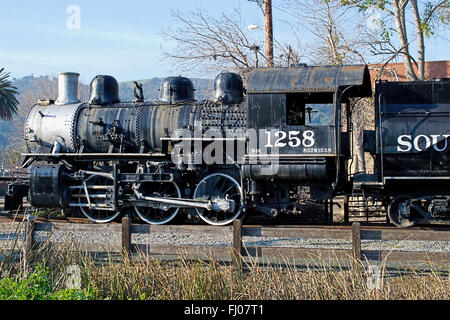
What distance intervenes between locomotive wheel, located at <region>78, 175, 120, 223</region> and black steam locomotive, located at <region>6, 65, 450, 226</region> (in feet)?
0.10

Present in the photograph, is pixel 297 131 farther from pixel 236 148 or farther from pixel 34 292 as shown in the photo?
pixel 34 292

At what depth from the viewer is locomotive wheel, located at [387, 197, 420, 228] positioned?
10.9 metres

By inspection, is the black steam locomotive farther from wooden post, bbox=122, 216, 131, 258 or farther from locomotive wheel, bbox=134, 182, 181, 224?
wooden post, bbox=122, 216, 131, 258

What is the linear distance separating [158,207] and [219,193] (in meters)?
1.49

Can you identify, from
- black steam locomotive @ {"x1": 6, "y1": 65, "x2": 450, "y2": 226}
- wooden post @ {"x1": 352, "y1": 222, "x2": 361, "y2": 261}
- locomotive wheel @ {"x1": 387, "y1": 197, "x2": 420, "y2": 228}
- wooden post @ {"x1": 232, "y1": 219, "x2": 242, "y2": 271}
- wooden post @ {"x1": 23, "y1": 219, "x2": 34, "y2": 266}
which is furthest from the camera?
locomotive wheel @ {"x1": 387, "y1": 197, "x2": 420, "y2": 228}

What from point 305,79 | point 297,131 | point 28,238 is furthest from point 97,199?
point 305,79

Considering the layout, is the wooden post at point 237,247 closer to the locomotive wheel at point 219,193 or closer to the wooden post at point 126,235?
the wooden post at point 126,235

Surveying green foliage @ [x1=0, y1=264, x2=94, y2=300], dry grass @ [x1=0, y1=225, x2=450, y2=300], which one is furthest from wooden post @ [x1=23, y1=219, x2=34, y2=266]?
green foliage @ [x1=0, y1=264, x2=94, y2=300]

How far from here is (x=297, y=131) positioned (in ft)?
34.5

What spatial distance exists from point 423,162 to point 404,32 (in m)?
8.56

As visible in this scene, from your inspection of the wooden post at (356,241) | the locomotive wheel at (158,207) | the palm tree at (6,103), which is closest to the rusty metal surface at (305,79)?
the locomotive wheel at (158,207)

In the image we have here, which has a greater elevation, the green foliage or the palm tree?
the palm tree

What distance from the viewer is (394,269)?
7.55 m
